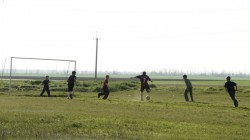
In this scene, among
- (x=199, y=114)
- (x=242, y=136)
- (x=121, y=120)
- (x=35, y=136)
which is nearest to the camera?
(x=35, y=136)

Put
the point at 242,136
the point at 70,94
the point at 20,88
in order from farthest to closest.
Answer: the point at 20,88 < the point at 70,94 < the point at 242,136

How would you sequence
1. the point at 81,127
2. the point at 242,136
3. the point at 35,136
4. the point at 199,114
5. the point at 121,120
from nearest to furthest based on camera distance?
the point at 35,136 → the point at 242,136 → the point at 81,127 → the point at 121,120 → the point at 199,114

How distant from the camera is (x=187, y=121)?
1683cm

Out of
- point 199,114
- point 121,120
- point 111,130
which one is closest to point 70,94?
point 199,114

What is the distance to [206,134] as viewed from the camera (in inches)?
535

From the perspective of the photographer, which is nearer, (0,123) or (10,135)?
(10,135)

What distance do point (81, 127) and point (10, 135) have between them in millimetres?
2581

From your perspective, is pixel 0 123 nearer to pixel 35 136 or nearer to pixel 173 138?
pixel 35 136

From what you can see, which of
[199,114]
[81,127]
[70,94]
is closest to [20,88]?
[70,94]

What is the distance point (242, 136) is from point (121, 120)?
4.37 metres

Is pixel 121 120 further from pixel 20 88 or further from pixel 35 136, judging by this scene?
pixel 20 88

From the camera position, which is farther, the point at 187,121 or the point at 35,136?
the point at 187,121

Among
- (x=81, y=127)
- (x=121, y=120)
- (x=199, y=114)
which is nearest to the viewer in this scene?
(x=81, y=127)

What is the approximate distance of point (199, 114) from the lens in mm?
19438
